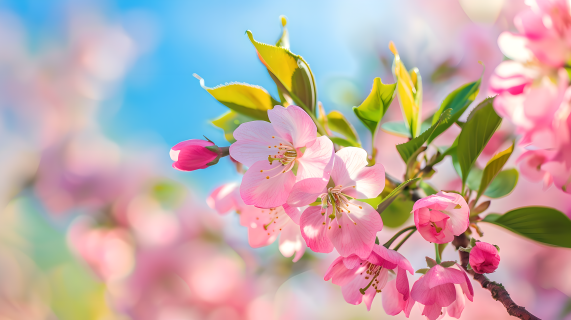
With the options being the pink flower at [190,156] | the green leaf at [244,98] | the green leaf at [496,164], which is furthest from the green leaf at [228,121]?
the green leaf at [496,164]

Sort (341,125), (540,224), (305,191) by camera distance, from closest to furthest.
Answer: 1. (305,191)
2. (540,224)
3. (341,125)

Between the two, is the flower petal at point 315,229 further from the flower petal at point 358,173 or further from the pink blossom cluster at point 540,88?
the pink blossom cluster at point 540,88

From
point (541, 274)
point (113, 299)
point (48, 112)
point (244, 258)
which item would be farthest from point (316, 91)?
point (48, 112)

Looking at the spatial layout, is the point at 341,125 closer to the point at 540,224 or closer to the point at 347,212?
the point at 347,212

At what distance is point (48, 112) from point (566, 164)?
1809 millimetres

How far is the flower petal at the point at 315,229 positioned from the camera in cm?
38

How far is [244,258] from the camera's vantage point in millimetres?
1167

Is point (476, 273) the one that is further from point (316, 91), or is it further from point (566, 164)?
point (316, 91)

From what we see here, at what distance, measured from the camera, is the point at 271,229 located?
0.54 metres

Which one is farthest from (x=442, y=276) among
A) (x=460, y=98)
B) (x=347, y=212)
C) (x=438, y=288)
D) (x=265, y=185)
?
(x=460, y=98)

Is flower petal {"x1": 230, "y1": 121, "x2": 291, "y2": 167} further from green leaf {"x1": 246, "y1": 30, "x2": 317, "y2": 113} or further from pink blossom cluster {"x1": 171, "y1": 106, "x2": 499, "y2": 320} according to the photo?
green leaf {"x1": 246, "y1": 30, "x2": 317, "y2": 113}

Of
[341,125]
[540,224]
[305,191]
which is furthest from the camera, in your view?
[341,125]

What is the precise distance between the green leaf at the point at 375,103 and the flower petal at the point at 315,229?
0.55 feet

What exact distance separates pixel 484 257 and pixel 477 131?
18 centimetres
